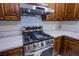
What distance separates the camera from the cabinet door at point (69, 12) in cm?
117

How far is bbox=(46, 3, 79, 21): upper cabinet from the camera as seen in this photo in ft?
3.80

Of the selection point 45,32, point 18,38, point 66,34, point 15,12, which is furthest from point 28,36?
point 66,34

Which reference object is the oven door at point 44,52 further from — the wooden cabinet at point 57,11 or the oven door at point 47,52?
the wooden cabinet at point 57,11

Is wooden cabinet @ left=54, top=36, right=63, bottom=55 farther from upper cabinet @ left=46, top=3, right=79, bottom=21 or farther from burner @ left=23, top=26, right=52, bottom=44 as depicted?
upper cabinet @ left=46, top=3, right=79, bottom=21

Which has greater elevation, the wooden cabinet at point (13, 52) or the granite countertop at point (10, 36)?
the granite countertop at point (10, 36)

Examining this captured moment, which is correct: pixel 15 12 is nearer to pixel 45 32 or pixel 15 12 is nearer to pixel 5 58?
pixel 45 32

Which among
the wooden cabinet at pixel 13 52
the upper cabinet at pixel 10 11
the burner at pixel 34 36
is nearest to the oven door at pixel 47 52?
the burner at pixel 34 36

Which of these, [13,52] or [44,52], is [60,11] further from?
[13,52]

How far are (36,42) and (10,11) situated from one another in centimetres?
54

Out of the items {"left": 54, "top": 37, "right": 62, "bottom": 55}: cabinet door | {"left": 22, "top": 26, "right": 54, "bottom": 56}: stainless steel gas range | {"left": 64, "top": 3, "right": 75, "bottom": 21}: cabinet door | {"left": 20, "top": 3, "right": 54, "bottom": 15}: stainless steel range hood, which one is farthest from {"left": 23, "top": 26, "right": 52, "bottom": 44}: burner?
{"left": 64, "top": 3, "right": 75, "bottom": 21}: cabinet door

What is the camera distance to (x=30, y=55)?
1.29m

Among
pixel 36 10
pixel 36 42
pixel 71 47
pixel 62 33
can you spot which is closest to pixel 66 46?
pixel 71 47

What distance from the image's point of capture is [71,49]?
132cm

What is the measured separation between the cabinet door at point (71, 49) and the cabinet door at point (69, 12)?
1.13 ft
